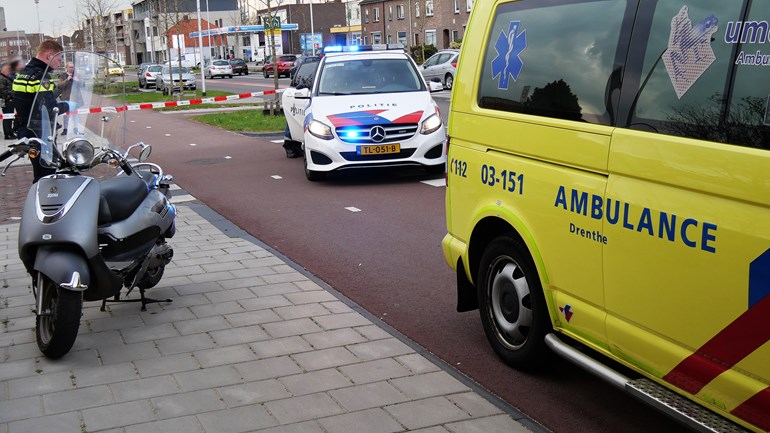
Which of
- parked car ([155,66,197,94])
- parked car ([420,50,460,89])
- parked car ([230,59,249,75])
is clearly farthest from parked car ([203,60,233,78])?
parked car ([420,50,460,89])

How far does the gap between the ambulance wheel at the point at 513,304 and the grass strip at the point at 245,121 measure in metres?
17.1

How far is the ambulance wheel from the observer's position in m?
4.70

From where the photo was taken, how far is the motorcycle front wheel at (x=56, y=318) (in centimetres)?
526

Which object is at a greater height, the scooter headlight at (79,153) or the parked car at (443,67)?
the scooter headlight at (79,153)

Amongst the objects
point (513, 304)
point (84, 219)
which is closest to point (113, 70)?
point (84, 219)

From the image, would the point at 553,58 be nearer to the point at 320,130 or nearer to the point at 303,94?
the point at 320,130

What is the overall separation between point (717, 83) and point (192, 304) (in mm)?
4501

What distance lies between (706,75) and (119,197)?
4045mm

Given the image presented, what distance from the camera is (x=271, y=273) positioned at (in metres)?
7.58

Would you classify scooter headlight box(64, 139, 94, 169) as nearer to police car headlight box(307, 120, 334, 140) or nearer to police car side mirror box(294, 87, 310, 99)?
police car headlight box(307, 120, 334, 140)

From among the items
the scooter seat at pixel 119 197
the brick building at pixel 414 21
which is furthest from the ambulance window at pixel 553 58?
the brick building at pixel 414 21

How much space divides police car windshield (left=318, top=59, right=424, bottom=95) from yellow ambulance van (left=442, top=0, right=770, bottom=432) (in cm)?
770

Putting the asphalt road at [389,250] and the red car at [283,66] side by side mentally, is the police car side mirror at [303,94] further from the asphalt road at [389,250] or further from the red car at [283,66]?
the red car at [283,66]

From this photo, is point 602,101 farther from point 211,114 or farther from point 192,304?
point 211,114
